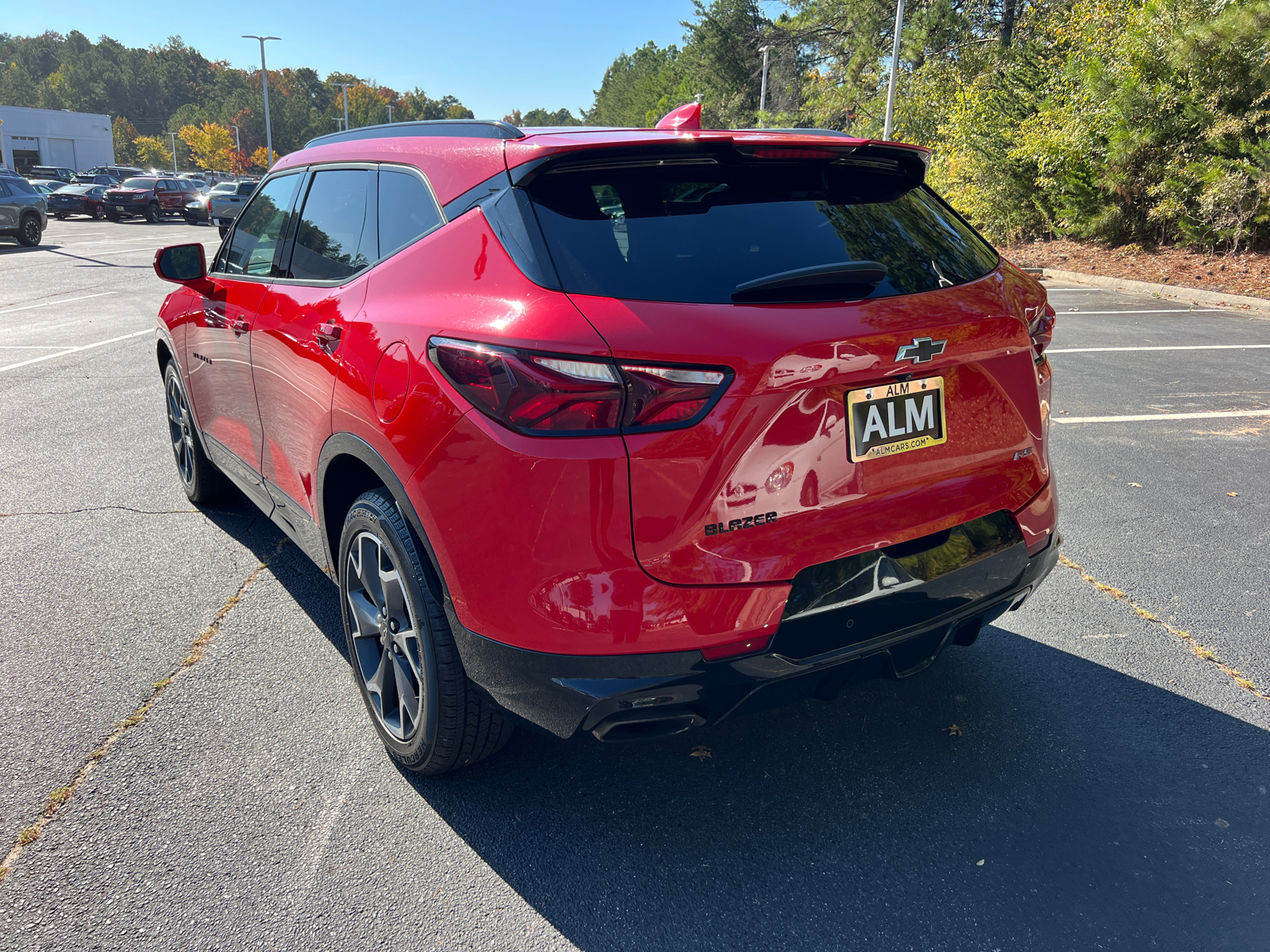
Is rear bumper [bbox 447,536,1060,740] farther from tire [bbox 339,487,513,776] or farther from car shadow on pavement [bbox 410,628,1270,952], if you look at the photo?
car shadow on pavement [bbox 410,628,1270,952]

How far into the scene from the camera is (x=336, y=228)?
119 inches

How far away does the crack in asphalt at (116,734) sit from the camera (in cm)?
240

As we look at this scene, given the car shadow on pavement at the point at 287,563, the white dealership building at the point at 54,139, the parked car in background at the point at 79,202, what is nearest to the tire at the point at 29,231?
the parked car in background at the point at 79,202

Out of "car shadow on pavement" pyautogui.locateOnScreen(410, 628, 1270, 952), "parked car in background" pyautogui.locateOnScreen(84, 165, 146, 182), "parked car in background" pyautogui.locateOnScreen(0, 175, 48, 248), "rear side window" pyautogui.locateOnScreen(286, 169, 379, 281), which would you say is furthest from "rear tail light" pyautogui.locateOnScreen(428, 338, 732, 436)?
"parked car in background" pyautogui.locateOnScreen(84, 165, 146, 182)

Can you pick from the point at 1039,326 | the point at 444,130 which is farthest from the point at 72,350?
the point at 1039,326

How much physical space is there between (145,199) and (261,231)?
37.0 m

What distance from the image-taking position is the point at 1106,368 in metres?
8.57

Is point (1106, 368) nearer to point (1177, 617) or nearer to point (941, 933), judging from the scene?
point (1177, 617)

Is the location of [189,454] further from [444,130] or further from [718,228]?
[718,228]

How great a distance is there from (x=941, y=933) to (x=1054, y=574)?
2360mm

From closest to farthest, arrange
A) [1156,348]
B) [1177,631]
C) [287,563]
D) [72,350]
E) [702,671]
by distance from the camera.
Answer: [702,671] < [1177,631] < [287,563] < [72,350] < [1156,348]

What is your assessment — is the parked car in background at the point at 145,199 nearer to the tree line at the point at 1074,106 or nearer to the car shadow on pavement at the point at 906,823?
the tree line at the point at 1074,106

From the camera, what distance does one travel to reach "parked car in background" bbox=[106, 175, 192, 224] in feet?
113

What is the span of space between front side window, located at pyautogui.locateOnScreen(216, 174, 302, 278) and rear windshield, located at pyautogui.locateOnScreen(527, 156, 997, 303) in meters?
1.73
